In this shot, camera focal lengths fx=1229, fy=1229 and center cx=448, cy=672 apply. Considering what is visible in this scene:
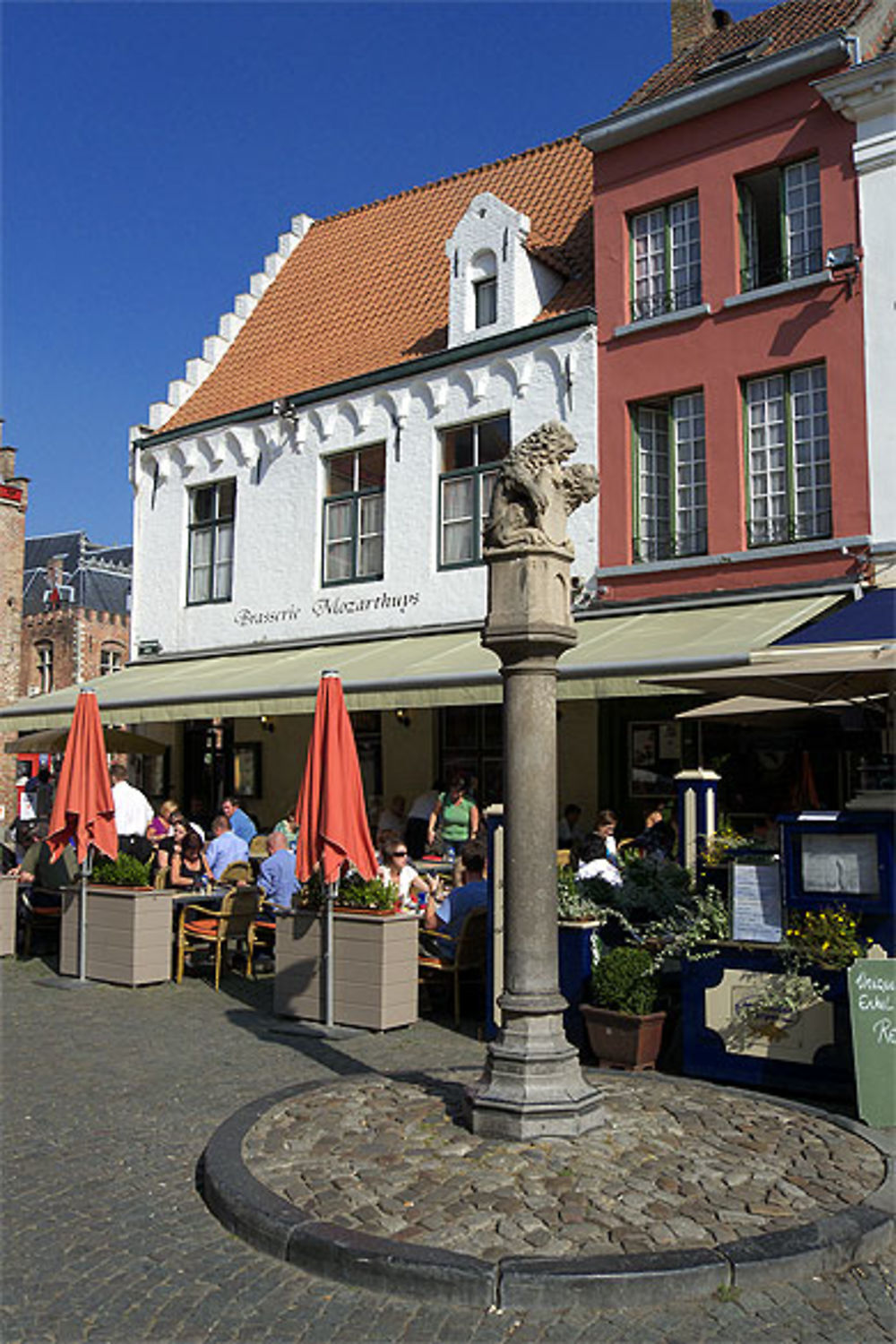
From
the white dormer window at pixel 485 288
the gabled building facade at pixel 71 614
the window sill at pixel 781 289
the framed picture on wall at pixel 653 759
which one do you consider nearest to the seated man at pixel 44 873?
the framed picture on wall at pixel 653 759

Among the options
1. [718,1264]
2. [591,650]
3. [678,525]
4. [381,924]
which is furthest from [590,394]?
[718,1264]

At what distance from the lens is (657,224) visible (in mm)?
14414

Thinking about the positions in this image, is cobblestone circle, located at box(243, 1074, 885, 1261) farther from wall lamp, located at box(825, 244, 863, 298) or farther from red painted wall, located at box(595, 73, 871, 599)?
wall lamp, located at box(825, 244, 863, 298)

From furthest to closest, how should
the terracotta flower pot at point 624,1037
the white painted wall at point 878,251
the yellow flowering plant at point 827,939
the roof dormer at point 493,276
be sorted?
the roof dormer at point 493,276 → the white painted wall at point 878,251 → the terracotta flower pot at point 624,1037 → the yellow flowering plant at point 827,939

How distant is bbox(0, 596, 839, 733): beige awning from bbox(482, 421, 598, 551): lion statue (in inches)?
183

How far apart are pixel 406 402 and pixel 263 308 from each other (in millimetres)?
6173

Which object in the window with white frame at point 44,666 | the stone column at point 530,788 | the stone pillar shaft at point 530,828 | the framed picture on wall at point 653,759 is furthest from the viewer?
the window with white frame at point 44,666

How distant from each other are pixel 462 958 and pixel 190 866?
3.74 meters

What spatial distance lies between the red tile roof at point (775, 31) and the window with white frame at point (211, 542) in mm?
8216

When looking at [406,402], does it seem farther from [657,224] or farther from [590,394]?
[657,224]

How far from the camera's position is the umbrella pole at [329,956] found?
8.62 meters

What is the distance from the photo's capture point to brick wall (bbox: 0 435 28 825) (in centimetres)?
3200

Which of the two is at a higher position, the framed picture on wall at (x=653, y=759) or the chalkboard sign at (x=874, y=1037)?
the framed picture on wall at (x=653, y=759)

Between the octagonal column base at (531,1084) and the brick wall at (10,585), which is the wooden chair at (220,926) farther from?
the brick wall at (10,585)
